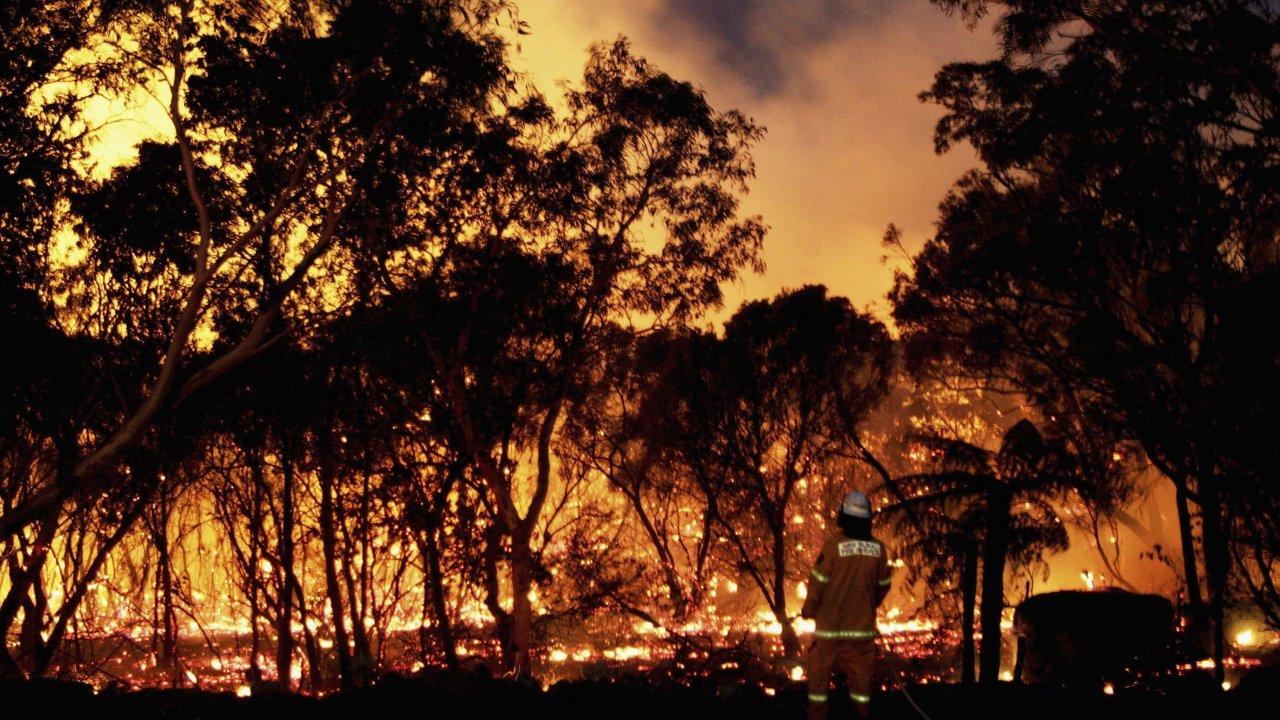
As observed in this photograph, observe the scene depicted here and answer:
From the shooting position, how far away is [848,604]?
6.18 metres

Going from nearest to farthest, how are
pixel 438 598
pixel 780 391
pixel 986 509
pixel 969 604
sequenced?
pixel 969 604 < pixel 986 509 < pixel 438 598 < pixel 780 391

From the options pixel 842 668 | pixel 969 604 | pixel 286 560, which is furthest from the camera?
pixel 286 560

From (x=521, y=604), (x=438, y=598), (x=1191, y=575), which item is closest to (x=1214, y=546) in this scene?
(x=1191, y=575)

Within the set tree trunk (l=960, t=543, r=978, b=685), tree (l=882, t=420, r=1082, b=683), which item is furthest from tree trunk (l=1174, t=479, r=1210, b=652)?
tree trunk (l=960, t=543, r=978, b=685)

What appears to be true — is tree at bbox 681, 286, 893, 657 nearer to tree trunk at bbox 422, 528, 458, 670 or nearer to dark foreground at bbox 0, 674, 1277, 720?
tree trunk at bbox 422, 528, 458, 670

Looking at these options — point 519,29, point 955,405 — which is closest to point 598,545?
point 519,29

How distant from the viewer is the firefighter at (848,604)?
616 centimetres

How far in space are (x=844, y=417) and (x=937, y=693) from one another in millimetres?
10484

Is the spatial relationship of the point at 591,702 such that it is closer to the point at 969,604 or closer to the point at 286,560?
the point at 969,604

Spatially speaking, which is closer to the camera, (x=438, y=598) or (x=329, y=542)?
(x=438, y=598)

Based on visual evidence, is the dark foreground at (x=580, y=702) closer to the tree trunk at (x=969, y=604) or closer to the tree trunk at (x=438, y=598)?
the tree trunk at (x=969, y=604)

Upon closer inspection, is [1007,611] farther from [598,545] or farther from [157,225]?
[157,225]

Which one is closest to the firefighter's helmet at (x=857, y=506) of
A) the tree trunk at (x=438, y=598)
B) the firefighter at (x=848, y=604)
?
the firefighter at (x=848, y=604)

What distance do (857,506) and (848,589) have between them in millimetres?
546
